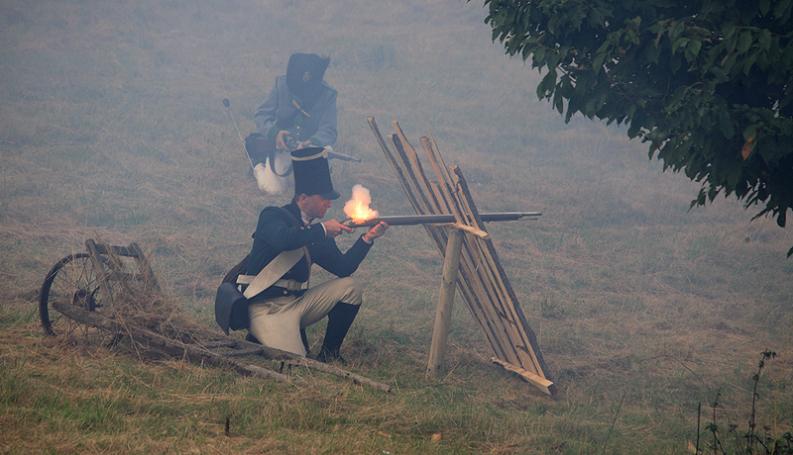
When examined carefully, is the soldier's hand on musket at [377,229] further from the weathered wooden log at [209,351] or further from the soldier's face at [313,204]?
the weathered wooden log at [209,351]

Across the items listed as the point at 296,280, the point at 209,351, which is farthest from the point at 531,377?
the point at 209,351

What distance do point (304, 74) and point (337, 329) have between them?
865 cm

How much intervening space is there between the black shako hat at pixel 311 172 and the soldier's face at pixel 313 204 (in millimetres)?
36

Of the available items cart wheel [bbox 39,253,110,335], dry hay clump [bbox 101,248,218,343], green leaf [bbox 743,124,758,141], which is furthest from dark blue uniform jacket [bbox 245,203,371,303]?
green leaf [bbox 743,124,758,141]

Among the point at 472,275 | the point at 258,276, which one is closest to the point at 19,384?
the point at 258,276

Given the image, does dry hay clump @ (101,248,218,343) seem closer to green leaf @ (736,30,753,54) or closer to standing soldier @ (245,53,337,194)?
green leaf @ (736,30,753,54)

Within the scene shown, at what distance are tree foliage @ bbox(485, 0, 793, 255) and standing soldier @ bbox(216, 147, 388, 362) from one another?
8.23 ft

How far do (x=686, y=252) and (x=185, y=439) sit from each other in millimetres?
10056

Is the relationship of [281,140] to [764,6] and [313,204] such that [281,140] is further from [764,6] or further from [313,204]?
[764,6]

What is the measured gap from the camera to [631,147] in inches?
885

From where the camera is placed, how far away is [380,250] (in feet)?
39.7

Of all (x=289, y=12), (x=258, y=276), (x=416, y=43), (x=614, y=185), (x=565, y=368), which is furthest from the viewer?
(x=289, y=12)

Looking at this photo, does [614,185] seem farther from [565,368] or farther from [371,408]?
[371,408]

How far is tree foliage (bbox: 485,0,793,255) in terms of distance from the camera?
13.1 feet
